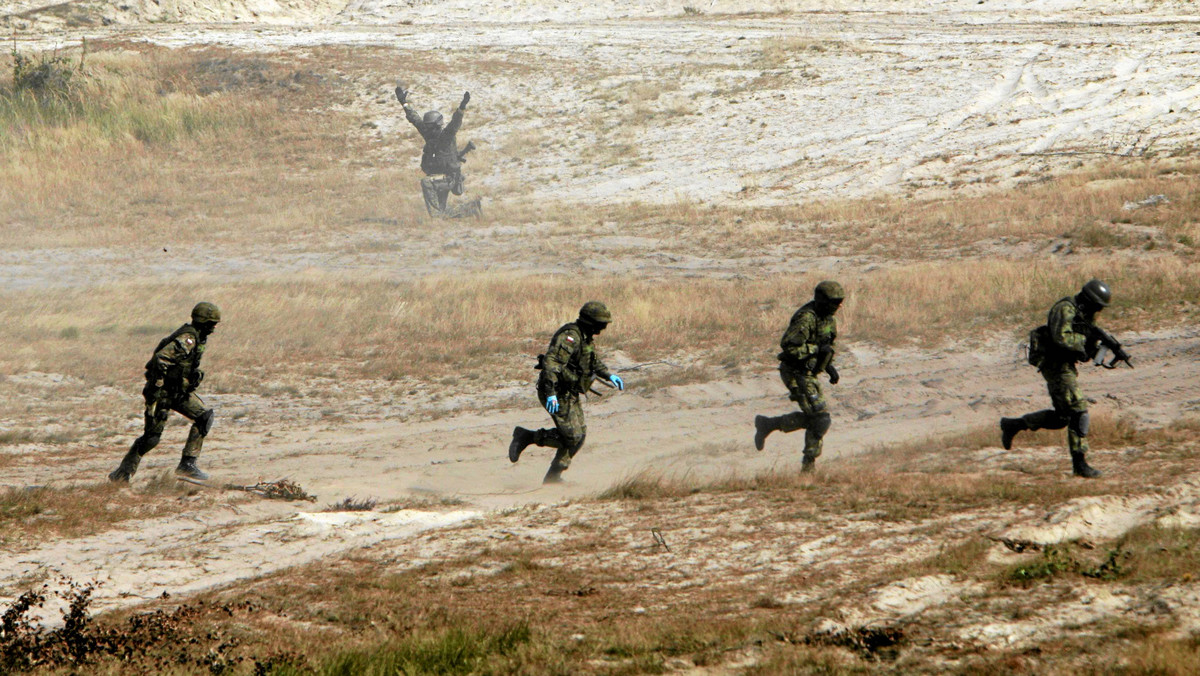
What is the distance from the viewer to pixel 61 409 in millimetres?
13266

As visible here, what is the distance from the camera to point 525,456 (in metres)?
11.7

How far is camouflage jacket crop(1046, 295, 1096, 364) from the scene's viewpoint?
344 inches

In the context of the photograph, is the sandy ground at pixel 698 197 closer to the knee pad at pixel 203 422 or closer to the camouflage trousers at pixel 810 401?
the knee pad at pixel 203 422

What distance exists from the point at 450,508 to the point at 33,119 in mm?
26380

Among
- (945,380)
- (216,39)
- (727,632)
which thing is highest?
(216,39)

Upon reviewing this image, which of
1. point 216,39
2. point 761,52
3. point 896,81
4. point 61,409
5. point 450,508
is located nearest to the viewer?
point 450,508

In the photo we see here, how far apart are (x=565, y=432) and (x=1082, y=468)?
4294 millimetres

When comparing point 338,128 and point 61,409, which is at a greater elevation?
point 338,128

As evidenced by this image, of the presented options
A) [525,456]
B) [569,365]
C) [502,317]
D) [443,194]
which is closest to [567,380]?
[569,365]

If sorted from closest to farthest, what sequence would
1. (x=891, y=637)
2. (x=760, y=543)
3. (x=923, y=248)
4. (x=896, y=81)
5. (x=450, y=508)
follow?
(x=891, y=637) < (x=760, y=543) < (x=450, y=508) < (x=923, y=248) < (x=896, y=81)

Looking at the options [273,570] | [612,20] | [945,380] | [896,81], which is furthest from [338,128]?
[273,570]

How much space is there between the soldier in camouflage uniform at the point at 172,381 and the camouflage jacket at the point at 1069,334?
713cm

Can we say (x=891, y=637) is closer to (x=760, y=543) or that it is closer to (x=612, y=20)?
(x=760, y=543)

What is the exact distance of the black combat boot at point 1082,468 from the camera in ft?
28.3
